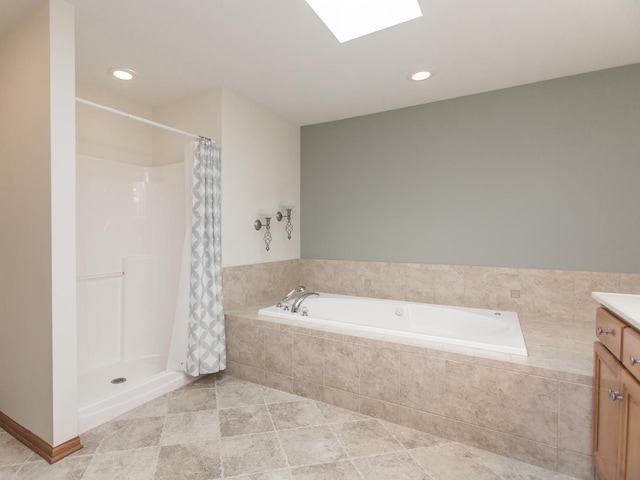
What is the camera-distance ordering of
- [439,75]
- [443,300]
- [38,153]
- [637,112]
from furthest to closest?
1. [443,300]
2. [439,75]
3. [637,112]
4. [38,153]

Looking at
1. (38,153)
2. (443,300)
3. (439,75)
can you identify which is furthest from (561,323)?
(38,153)

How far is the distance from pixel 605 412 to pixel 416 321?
5.35ft

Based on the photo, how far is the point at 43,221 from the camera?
1717mm

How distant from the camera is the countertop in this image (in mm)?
1165

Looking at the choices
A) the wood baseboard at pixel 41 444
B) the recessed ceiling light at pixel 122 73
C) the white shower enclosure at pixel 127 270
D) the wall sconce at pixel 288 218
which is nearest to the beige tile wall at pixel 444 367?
the wall sconce at pixel 288 218

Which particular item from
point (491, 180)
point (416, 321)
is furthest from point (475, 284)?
point (491, 180)

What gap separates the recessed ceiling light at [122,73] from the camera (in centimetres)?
242

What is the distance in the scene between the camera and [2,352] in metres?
1.98

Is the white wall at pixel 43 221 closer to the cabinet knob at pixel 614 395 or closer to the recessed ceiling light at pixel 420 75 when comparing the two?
the recessed ceiling light at pixel 420 75

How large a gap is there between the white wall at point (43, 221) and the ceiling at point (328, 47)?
259 millimetres

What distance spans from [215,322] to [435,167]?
2418mm

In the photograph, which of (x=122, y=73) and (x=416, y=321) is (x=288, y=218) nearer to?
(x=416, y=321)

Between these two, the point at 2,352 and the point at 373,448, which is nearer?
the point at 373,448

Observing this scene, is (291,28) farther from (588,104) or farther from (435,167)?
(588,104)
